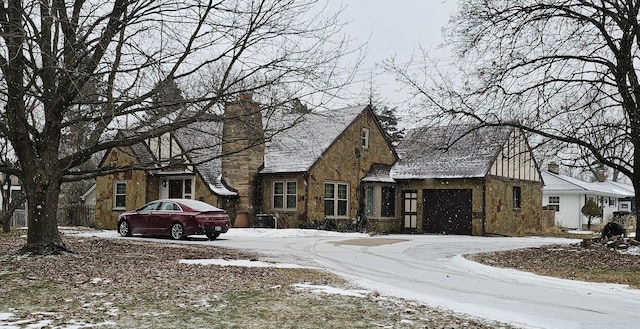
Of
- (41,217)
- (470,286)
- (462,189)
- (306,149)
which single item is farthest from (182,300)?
(462,189)

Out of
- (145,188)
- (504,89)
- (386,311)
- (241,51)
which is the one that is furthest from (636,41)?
(145,188)

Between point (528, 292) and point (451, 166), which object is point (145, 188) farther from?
point (528, 292)

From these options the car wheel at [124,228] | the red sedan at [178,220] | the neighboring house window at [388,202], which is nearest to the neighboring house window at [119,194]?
the car wheel at [124,228]

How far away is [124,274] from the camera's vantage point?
12.5 m

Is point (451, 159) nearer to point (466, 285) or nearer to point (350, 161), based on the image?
point (350, 161)

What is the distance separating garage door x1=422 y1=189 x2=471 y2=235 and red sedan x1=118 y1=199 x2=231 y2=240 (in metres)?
13.0

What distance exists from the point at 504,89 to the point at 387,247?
634 cm

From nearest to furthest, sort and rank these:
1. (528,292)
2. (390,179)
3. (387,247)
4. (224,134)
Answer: (528,292) → (224,134) → (387,247) → (390,179)

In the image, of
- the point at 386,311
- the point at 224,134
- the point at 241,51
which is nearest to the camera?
the point at 386,311

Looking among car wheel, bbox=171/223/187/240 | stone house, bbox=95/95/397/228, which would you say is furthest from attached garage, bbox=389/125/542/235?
car wheel, bbox=171/223/187/240

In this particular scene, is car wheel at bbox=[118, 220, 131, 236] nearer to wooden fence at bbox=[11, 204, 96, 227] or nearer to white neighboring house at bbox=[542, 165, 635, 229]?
wooden fence at bbox=[11, 204, 96, 227]

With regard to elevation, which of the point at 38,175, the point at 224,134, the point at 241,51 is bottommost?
the point at 38,175

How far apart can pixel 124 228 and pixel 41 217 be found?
11.4m

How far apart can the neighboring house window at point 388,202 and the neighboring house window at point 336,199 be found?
8.17 feet
